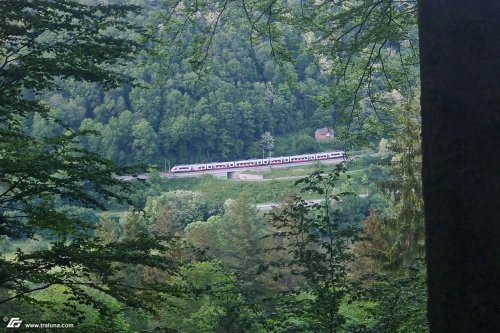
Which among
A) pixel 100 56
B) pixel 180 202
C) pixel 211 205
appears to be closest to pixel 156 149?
pixel 211 205

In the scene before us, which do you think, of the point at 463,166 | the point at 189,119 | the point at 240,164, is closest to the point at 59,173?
the point at 463,166

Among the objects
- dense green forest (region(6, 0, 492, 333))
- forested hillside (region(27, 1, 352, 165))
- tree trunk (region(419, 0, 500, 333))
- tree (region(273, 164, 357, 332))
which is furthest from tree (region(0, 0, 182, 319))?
forested hillside (region(27, 1, 352, 165))

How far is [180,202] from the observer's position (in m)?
54.6

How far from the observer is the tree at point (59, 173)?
3873 mm

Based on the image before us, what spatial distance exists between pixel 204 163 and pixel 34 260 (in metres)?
77.8

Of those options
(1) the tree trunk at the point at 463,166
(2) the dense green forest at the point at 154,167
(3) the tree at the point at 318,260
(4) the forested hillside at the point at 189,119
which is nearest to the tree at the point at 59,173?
(2) the dense green forest at the point at 154,167

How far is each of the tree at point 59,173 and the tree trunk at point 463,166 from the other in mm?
2850

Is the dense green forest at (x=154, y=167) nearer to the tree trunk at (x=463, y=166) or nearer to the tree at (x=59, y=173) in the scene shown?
the tree at (x=59, y=173)

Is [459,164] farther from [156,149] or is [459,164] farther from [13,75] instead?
[156,149]

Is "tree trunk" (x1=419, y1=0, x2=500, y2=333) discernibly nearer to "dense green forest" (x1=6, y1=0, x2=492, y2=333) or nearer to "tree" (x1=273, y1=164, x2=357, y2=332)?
"dense green forest" (x1=6, y1=0, x2=492, y2=333)

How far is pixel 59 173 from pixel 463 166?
3.84 m

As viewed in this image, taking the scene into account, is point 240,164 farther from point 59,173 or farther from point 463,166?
point 463,166

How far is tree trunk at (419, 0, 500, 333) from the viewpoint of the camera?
127cm

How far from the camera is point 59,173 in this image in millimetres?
4438
